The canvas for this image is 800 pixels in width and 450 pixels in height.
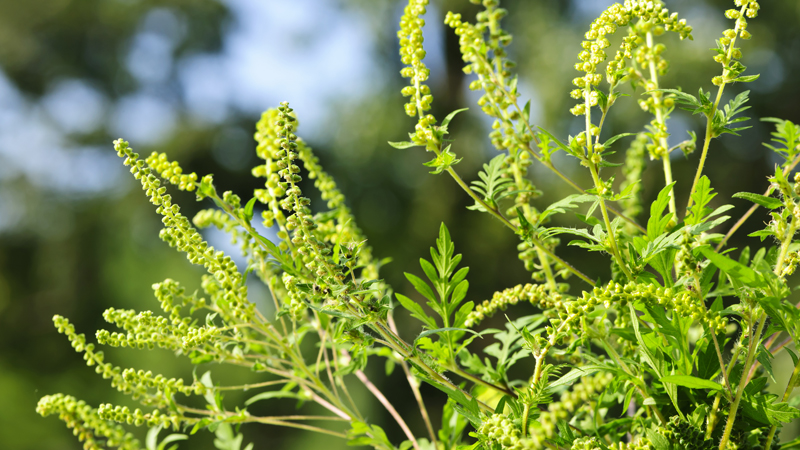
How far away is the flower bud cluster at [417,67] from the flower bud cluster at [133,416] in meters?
0.31

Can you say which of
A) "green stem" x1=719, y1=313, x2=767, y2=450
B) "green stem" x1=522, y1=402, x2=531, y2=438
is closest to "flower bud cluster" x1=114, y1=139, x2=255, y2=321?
"green stem" x1=522, y1=402, x2=531, y2=438

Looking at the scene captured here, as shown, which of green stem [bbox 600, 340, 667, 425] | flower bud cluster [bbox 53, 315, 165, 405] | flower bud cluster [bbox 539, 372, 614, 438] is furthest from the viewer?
flower bud cluster [bbox 53, 315, 165, 405]

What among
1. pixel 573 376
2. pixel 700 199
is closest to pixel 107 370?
pixel 573 376

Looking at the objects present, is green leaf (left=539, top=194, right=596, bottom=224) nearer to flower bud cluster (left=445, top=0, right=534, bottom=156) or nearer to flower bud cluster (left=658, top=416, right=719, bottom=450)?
flower bud cluster (left=445, top=0, right=534, bottom=156)

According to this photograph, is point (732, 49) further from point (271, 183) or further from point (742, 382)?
point (271, 183)

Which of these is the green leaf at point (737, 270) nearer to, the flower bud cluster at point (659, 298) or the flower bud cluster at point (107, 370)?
the flower bud cluster at point (659, 298)

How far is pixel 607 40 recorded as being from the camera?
0.36 meters

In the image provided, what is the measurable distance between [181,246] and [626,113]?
156 inches

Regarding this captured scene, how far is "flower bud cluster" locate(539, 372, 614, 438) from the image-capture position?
0.26 metres

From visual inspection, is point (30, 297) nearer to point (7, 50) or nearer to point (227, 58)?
point (7, 50)

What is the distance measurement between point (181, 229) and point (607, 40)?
31 centimetres

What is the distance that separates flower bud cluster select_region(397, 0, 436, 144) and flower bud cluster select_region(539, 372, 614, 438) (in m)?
0.17

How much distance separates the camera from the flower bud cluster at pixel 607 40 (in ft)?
1.16

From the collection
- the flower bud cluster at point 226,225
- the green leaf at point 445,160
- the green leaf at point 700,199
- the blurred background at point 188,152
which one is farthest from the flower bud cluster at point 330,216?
the blurred background at point 188,152
